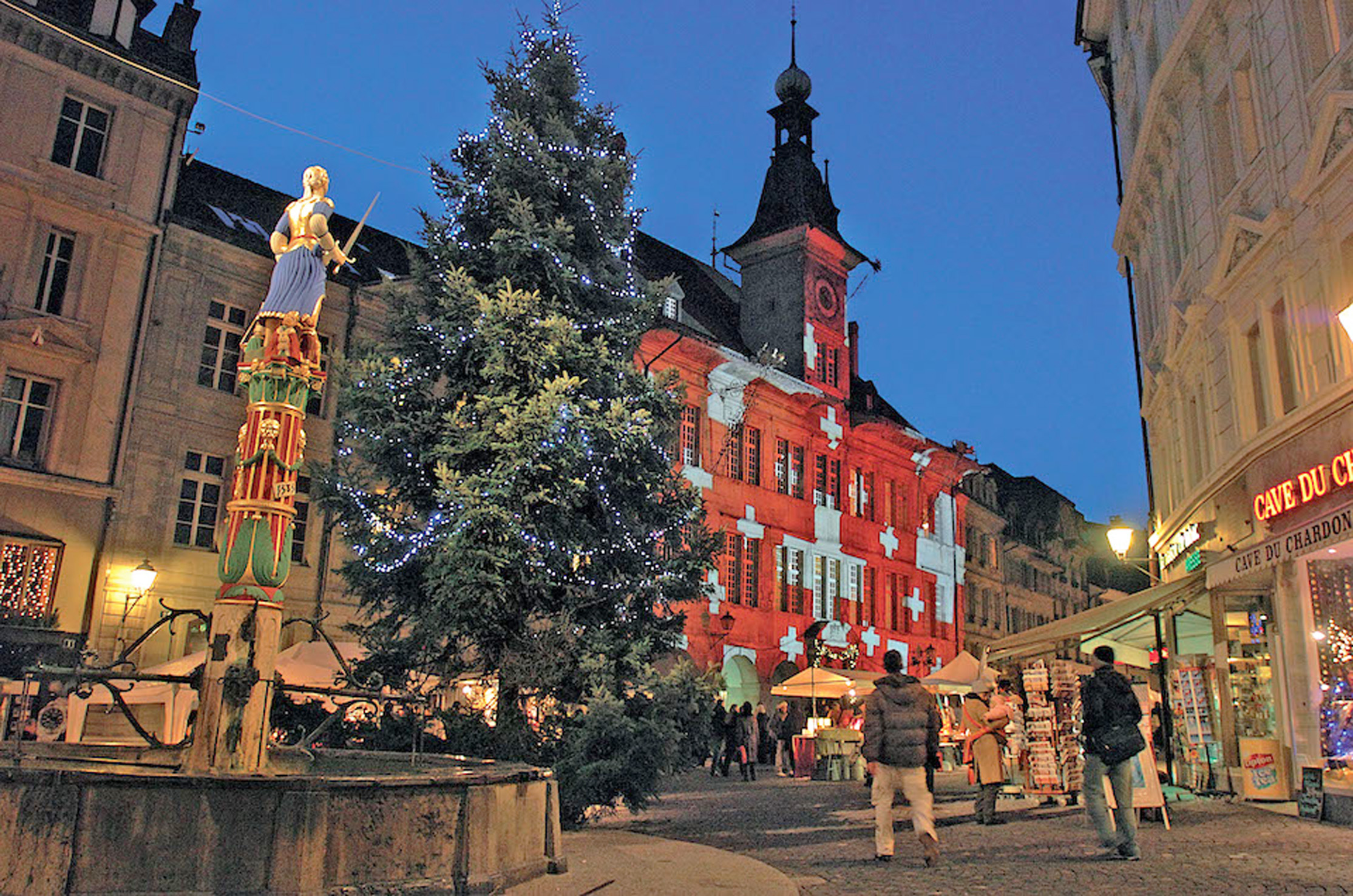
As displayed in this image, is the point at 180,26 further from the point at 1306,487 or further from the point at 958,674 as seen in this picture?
the point at 1306,487

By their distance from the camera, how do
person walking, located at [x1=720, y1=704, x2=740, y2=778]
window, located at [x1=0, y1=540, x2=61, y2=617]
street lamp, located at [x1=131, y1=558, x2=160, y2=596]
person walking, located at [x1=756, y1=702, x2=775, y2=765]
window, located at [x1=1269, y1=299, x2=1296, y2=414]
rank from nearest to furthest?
window, located at [x1=1269, y1=299, x2=1296, y2=414] → street lamp, located at [x1=131, y1=558, x2=160, y2=596] → window, located at [x1=0, y1=540, x2=61, y2=617] → person walking, located at [x1=720, y1=704, x2=740, y2=778] → person walking, located at [x1=756, y1=702, x2=775, y2=765]

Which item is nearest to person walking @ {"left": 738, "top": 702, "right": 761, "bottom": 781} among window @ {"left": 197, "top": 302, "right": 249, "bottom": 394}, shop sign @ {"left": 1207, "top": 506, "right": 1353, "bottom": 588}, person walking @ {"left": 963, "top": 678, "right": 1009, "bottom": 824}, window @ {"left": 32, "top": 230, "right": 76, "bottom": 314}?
person walking @ {"left": 963, "top": 678, "right": 1009, "bottom": 824}

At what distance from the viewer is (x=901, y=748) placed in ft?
32.2

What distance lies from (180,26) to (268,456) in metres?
21.4

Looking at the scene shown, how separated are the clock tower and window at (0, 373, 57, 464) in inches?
932

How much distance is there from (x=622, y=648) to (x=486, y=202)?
6.23 meters

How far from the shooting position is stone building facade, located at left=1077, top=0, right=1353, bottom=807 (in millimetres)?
13328

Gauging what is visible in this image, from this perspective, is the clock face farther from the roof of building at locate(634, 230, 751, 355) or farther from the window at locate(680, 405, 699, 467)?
the window at locate(680, 405, 699, 467)

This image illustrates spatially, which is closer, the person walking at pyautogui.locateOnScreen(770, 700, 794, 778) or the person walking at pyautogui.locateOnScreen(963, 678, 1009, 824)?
the person walking at pyautogui.locateOnScreen(963, 678, 1009, 824)

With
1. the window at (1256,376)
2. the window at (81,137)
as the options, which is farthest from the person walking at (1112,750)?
the window at (81,137)

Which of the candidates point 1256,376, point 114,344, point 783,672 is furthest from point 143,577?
point 783,672

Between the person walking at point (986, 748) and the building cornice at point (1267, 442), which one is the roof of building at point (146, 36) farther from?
the building cornice at point (1267, 442)

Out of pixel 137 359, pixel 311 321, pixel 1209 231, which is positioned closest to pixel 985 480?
pixel 1209 231

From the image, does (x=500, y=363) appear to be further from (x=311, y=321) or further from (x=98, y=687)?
(x=98, y=687)
